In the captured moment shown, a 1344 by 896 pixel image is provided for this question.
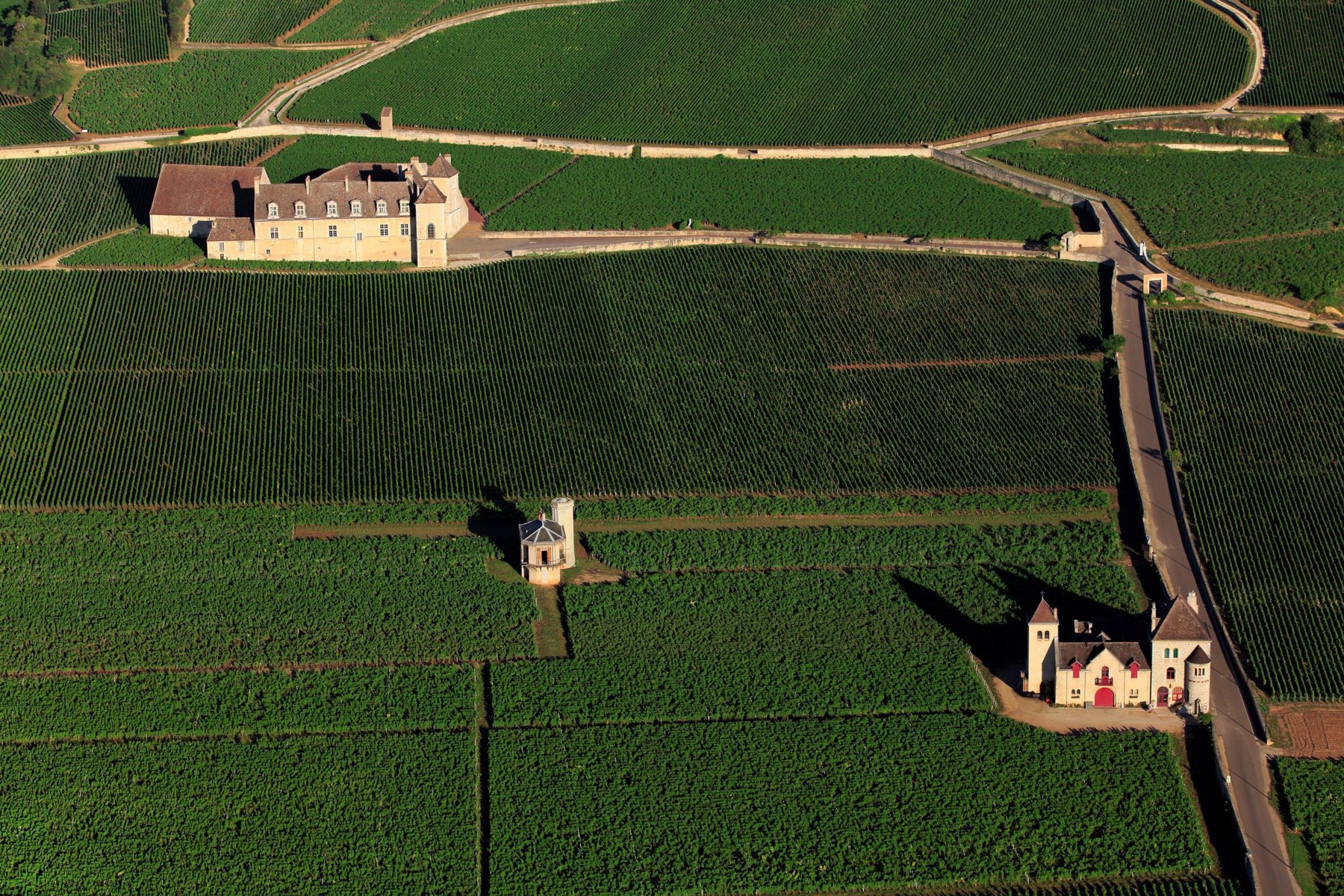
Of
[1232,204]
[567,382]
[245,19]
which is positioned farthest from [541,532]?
Result: [245,19]

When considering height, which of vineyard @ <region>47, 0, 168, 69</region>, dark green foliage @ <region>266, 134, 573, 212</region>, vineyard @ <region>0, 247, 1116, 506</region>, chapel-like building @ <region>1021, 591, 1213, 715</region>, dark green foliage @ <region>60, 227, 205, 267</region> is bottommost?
chapel-like building @ <region>1021, 591, 1213, 715</region>

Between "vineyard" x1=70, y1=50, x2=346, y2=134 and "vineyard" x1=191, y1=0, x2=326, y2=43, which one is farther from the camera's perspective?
"vineyard" x1=191, y1=0, x2=326, y2=43

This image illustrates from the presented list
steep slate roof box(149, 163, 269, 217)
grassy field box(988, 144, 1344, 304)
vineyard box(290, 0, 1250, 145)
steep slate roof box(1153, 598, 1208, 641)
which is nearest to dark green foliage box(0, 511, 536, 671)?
steep slate roof box(1153, 598, 1208, 641)

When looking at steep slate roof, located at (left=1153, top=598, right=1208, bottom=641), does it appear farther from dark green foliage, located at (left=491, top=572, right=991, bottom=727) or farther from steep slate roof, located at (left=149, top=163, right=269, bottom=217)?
steep slate roof, located at (left=149, top=163, right=269, bottom=217)

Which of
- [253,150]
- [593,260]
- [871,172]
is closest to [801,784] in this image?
[593,260]

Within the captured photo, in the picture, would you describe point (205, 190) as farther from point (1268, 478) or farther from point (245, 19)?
point (1268, 478)

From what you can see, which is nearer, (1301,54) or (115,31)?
(1301,54)

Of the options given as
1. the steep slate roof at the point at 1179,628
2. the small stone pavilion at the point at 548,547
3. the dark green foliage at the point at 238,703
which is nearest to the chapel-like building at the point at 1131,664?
the steep slate roof at the point at 1179,628
